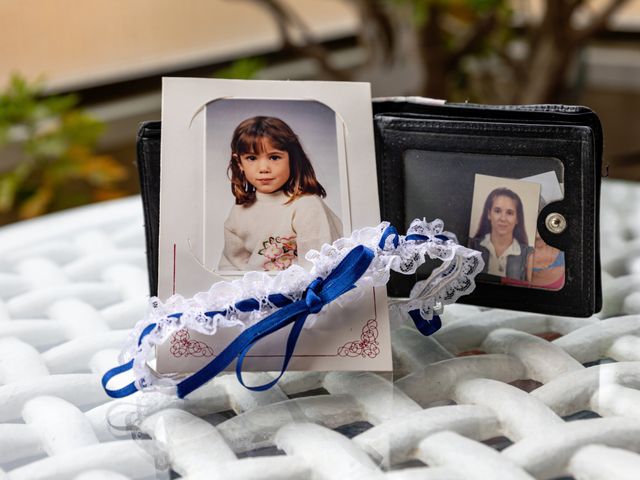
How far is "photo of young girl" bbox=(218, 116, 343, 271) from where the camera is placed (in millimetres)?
614

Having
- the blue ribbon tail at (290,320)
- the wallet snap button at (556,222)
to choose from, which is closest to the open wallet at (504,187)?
the wallet snap button at (556,222)

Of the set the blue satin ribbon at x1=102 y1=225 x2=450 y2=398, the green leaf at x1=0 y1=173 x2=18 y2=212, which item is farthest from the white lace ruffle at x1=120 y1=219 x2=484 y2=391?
the green leaf at x1=0 y1=173 x2=18 y2=212

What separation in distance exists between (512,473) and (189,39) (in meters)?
1.90

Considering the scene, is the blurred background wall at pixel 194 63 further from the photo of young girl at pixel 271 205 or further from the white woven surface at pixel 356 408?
the photo of young girl at pixel 271 205

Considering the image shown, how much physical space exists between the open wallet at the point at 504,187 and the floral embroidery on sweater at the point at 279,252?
0.29 feet

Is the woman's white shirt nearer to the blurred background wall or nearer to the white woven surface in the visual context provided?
the white woven surface

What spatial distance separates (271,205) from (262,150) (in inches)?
1.6

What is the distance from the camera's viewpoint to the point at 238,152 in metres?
0.62

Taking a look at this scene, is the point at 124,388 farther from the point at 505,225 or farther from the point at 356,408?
the point at 505,225

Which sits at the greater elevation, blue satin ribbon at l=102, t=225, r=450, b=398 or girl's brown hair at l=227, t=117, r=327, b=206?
girl's brown hair at l=227, t=117, r=327, b=206

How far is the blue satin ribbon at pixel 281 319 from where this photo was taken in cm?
57

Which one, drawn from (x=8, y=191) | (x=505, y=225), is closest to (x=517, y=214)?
(x=505, y=225)

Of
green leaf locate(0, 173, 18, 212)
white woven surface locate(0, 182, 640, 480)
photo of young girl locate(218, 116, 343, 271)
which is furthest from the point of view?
green leaf locate(0, 173, 18, 212)

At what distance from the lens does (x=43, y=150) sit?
179 cm
